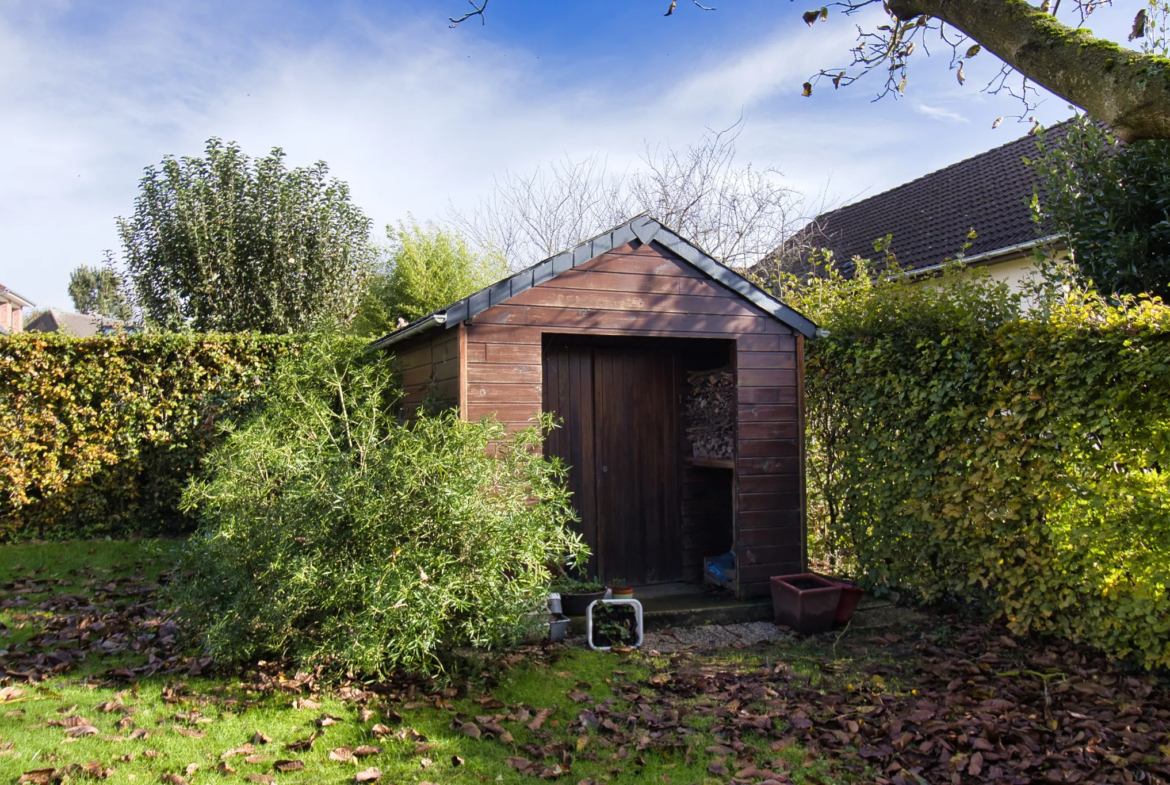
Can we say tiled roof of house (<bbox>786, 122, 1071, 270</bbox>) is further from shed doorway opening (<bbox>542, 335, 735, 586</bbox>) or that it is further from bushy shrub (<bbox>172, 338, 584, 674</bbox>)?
bushy shrub (<bbox>172, 338, 584, 674</bbox>)

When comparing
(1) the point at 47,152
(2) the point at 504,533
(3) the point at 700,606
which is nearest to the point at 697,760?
(2) the point at 504,533

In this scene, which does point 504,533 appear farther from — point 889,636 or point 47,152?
point 47,152

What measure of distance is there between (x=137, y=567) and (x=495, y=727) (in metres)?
5.35

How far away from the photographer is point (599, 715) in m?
4.18

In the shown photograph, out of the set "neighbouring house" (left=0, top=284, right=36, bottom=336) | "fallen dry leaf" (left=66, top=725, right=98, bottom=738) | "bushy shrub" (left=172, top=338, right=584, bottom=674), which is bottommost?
"fallen dry leaf" (left=66, top=725, right=98, bottom=738)

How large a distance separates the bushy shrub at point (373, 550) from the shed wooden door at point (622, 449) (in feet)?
6.89

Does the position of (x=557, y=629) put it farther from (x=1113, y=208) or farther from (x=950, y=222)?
(x=950, y=222)

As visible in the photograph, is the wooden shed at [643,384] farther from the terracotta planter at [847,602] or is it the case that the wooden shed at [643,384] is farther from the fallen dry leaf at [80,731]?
the fallen dry leaf at [80,731]

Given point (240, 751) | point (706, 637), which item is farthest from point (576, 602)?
point (240, 751)

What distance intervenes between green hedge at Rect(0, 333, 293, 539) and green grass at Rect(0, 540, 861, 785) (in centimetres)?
407

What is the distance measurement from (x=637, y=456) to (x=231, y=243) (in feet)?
→ 26.0

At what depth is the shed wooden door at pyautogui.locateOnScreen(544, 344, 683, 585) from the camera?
23.0ft

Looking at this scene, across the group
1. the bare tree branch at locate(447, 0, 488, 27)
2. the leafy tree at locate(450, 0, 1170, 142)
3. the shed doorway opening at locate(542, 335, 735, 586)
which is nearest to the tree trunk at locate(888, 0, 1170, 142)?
the leafy tree at locate(450, 0, 1170, 142)

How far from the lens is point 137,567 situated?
737 centimetres
